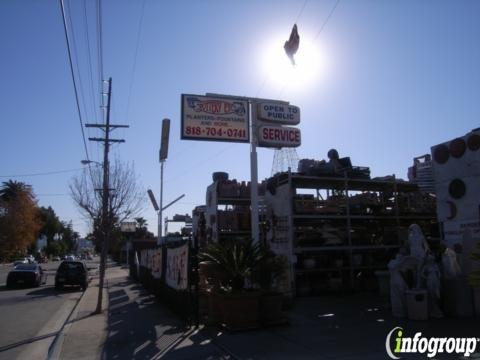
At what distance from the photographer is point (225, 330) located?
9.23m

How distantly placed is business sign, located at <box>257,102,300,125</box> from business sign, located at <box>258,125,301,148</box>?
0.24 m

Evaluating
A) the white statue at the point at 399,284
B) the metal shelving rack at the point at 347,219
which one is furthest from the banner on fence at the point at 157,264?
the white statue at the point at 399,284

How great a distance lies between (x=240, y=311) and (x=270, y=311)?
2.47 feet

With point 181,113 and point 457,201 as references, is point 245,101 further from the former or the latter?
point 457,201

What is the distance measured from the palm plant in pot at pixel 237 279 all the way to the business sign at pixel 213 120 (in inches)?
143

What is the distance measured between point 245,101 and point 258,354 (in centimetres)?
768

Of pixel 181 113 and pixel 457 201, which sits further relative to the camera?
pixel 181 113

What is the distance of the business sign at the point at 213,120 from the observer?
12688 millimetres

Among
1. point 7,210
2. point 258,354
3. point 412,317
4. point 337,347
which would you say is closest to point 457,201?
point 412,317

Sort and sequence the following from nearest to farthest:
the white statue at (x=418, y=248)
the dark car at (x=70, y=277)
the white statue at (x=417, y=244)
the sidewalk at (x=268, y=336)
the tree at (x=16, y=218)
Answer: the sidewalk at (x=268, y=336) < the white statue at (x=418, y=248) < the white statue at (x=417, y=244) < the dark car at (x=70, y=277) < the tree at (x=16, y=218)

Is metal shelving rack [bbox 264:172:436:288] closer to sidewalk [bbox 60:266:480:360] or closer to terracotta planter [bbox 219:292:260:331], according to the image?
sidewalk [bbox 60:266:480:360]

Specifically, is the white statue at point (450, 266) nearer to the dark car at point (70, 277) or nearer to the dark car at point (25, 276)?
the dark car at point (70, 277)

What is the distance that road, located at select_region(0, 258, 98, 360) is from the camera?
9.04 m

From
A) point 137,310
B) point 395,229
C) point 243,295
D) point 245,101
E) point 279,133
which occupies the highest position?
point 245,101
